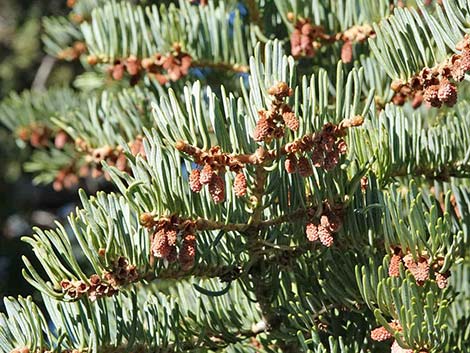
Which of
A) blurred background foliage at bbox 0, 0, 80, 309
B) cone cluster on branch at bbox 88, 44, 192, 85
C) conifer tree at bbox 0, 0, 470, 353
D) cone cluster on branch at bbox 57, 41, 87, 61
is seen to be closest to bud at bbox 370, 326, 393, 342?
conifer tree at bbox 0, 0, 470, 353

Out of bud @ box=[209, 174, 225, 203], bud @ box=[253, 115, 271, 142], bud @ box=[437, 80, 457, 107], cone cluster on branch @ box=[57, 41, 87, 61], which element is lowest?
bud @ box=[209, 174, 225, 203]

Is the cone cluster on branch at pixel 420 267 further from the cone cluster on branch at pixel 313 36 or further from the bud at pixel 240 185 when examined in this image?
the cone cluster on branch at pixel 313 36

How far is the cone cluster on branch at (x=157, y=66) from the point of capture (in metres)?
1.20

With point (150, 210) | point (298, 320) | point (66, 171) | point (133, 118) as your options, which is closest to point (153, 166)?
point (150, 210)

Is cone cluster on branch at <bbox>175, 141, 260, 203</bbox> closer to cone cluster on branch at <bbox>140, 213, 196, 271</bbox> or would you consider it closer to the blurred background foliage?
cone cluster on branch at <bbox>140, 213, 196, 271</bbox>

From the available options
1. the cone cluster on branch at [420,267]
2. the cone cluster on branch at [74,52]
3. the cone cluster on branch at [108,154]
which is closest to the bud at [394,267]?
the cone cluster on branch at [420,267]

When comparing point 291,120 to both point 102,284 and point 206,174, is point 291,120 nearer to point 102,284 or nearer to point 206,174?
point 206,174

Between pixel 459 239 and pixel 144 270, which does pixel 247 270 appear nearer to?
pixel 144 270

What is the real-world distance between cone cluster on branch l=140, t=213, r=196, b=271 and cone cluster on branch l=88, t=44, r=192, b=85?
43 cm

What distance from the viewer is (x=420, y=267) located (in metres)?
0.82

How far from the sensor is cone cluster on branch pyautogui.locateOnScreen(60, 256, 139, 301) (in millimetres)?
805

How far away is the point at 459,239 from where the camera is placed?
2.79 feet

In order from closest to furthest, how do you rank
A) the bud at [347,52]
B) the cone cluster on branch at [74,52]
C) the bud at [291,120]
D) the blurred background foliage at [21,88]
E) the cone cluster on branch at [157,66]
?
1. the bud at [291,120]
2. the bud at [347,52]
3. the cone cluster on branch at [157,66]
4. the cone cluster on branch at [74,52]
5. the blurred background foliage at [21,88]

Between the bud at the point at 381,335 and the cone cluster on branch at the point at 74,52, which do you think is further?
the cone cluster on branch at the point at 74,52
